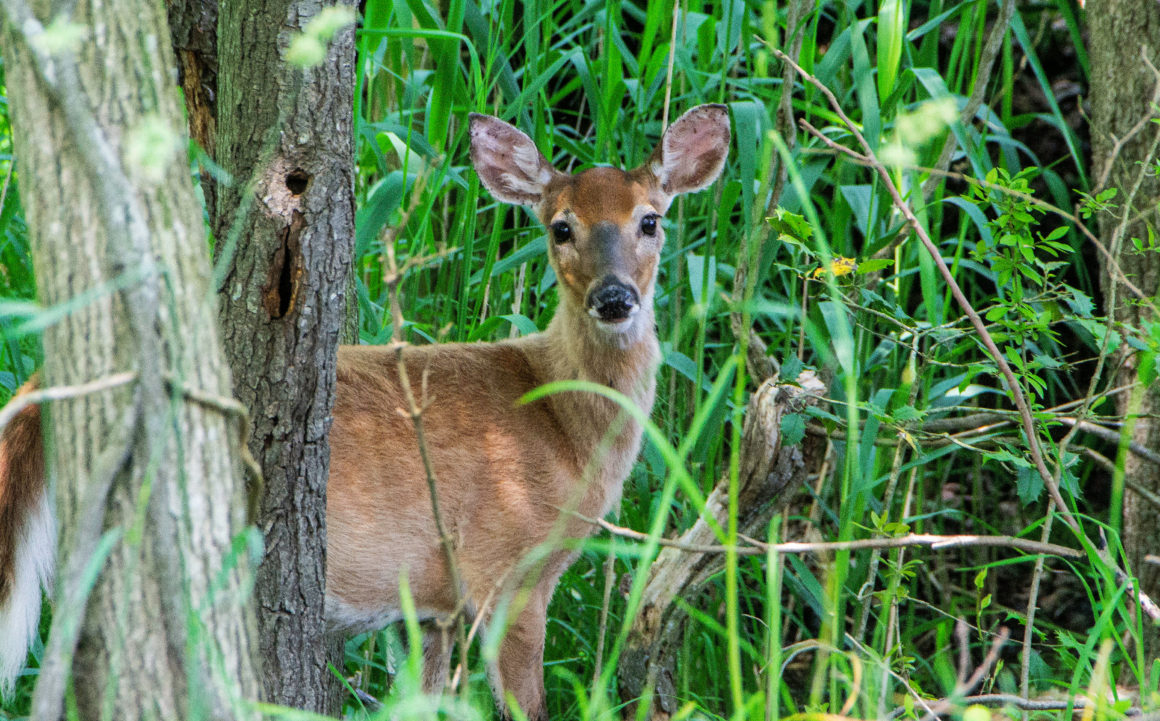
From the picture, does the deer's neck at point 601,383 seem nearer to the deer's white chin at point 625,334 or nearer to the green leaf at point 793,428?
the deer's white chin at point 625,334

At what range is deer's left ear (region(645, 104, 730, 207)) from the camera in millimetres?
3614

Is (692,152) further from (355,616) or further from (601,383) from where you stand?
(355,616)

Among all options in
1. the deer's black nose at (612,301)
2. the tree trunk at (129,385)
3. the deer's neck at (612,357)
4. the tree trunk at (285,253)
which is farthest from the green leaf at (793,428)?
the tree trunk at (129,385)

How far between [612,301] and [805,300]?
25.7 inches

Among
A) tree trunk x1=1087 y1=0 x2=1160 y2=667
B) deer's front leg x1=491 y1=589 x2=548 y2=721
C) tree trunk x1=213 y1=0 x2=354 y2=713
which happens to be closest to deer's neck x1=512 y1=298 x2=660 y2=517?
deer's front leg x1=491 y1=589 x2=548 y2=721

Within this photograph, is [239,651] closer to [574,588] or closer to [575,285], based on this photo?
[575,285]

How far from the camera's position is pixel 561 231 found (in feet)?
12.1

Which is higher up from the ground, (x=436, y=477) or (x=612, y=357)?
(x=612, y=357)

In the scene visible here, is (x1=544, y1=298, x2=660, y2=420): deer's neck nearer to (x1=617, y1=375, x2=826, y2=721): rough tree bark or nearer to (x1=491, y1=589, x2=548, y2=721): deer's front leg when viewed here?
(x1=617, y1=375, x2=826, y2=721): rough tree bark

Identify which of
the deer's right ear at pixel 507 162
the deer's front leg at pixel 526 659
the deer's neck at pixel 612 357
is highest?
the deer's right ear at pixel 507 162

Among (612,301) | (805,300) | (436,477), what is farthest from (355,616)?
(805,300)

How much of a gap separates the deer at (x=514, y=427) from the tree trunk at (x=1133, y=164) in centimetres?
132

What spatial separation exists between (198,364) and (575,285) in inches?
81.8

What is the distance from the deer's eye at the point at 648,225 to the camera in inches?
145
